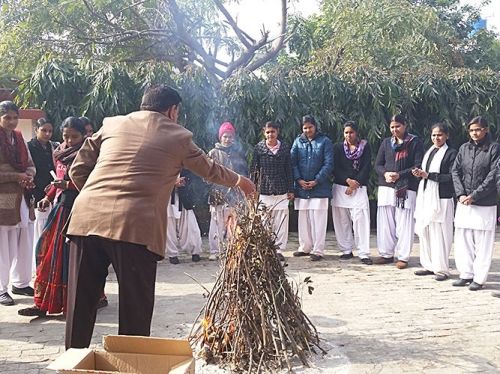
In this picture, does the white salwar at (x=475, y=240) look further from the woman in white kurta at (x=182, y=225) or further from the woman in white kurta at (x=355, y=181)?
the woman in white kurta at (x=182, y=225)

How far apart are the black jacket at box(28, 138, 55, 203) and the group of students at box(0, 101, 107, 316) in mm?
633

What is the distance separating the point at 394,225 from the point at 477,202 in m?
1.54

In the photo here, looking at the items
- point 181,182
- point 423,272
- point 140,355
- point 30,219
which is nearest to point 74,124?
point 30,219

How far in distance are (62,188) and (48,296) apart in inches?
36.9

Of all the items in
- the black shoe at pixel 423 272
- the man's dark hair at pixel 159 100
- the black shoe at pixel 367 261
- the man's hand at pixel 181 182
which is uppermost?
the man's dark hair at pixel 159 100

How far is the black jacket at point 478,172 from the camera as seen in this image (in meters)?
5.71

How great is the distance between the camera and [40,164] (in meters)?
6.10

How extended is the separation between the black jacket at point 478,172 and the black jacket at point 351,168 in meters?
1.42

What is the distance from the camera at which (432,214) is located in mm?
6344

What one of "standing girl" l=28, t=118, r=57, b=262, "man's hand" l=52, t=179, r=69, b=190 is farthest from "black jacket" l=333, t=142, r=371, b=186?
"man's hand" l=52, t=179, r=69, b=190

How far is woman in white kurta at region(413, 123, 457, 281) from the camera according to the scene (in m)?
6.34

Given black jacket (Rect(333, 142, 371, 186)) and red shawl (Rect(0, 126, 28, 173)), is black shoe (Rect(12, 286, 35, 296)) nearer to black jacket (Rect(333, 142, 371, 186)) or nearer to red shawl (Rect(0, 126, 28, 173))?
red shawl (Rect(0, 126, 28, 173))

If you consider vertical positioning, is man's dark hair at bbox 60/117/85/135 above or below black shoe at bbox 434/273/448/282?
above

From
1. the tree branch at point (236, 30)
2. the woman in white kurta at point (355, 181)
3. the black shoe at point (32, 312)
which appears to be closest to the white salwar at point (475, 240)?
the woman in white kurta at point (355, 181)
